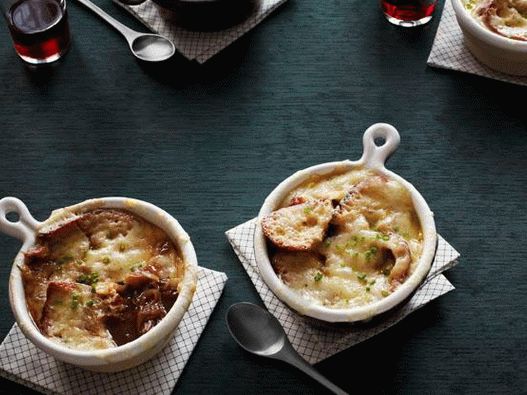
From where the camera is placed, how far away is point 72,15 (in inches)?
119

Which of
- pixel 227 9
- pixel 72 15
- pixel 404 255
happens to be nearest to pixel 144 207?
pixel 404 255

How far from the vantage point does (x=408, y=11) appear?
2.87 m

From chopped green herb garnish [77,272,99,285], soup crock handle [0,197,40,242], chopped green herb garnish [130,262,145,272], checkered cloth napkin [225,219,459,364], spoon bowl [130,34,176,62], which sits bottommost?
checkered cloth napkin [225,219,459,364]

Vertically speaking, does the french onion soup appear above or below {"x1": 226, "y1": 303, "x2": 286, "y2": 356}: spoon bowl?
above

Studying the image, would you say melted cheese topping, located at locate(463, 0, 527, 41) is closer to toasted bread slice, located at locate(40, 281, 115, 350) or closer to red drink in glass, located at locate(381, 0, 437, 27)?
red drink in glass, located at locate(381, 0, 437, 27)

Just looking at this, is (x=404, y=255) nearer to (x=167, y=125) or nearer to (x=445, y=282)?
(x=445, y=282)

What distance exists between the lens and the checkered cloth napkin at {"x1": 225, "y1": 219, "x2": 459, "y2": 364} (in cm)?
219

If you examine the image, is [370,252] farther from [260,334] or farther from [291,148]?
[291,148]

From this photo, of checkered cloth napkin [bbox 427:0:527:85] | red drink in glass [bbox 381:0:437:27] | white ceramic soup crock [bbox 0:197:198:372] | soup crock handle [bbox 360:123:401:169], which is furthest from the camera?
red drink in glass [bbox 381:0:437:27]

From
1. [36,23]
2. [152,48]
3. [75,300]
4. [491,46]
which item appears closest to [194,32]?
[152,48]

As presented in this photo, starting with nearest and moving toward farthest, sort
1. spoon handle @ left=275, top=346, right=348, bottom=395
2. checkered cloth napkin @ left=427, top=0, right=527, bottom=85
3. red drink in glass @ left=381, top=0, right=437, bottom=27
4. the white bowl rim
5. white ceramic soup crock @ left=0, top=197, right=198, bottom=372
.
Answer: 1. white ceramic soup crock @ left=0, top=197, right=198, bottom=372
2. spoon handle @ left=275, top=346, right=348, bottom=395
3. the white bowl rim
4. checkered cloth napkin @ left=427, top=0, right=527, bottom=85
5. red drink in glass @ left=381, top=0, right=437, bottom=27

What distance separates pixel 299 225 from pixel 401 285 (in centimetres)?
26

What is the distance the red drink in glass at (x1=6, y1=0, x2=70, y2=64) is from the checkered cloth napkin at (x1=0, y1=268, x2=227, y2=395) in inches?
36.6

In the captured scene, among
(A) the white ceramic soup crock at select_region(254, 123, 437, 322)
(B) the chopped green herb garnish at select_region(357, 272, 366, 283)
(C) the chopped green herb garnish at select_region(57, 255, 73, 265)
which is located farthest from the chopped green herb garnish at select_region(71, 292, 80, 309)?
(B) the chopped green herb garnish at select_region(357, 272, 366, 283)
